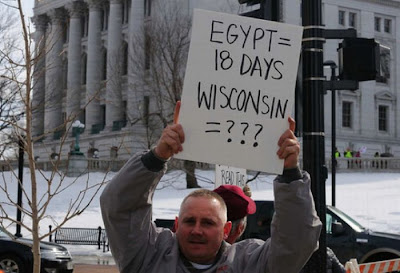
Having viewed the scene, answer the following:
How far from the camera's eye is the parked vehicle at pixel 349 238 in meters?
13.7

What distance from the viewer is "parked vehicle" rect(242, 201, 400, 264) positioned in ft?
45.0

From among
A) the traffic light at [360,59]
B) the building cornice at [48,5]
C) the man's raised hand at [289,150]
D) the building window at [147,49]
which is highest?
the building cornice at [48,5]

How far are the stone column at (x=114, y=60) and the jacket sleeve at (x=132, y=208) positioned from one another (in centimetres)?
5870

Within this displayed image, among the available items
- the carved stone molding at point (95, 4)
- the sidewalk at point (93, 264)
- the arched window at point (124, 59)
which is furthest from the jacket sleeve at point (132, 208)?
the carved stone molding at point (95, 4)

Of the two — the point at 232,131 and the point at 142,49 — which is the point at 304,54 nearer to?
the point at 232,131

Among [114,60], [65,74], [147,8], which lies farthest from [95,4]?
[114,60]

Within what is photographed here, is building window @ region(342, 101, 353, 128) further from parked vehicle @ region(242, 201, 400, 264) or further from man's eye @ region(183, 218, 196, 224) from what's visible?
man's eye @ region(183, 218, 196, 224)

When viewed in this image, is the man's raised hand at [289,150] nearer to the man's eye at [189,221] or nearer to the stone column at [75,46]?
the man's eye at [189,221]

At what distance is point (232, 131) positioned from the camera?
381 centimetres

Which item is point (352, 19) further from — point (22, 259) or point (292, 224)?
point (292, 224)

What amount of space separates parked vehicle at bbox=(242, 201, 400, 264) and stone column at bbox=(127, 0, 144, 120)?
131 feet

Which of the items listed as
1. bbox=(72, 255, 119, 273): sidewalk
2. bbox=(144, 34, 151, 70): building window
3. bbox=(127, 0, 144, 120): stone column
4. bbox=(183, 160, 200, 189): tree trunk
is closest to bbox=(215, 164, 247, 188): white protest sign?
bbox=(72, 255, 119, 273): sidewalk

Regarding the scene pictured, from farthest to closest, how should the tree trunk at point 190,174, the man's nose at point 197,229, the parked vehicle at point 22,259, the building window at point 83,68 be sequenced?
the building window at point 83,68, the tree trunk at point 190,174, the parked vehicle at point 22,259, the man's nose at point 197,229

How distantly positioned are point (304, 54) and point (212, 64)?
4.03 meters
